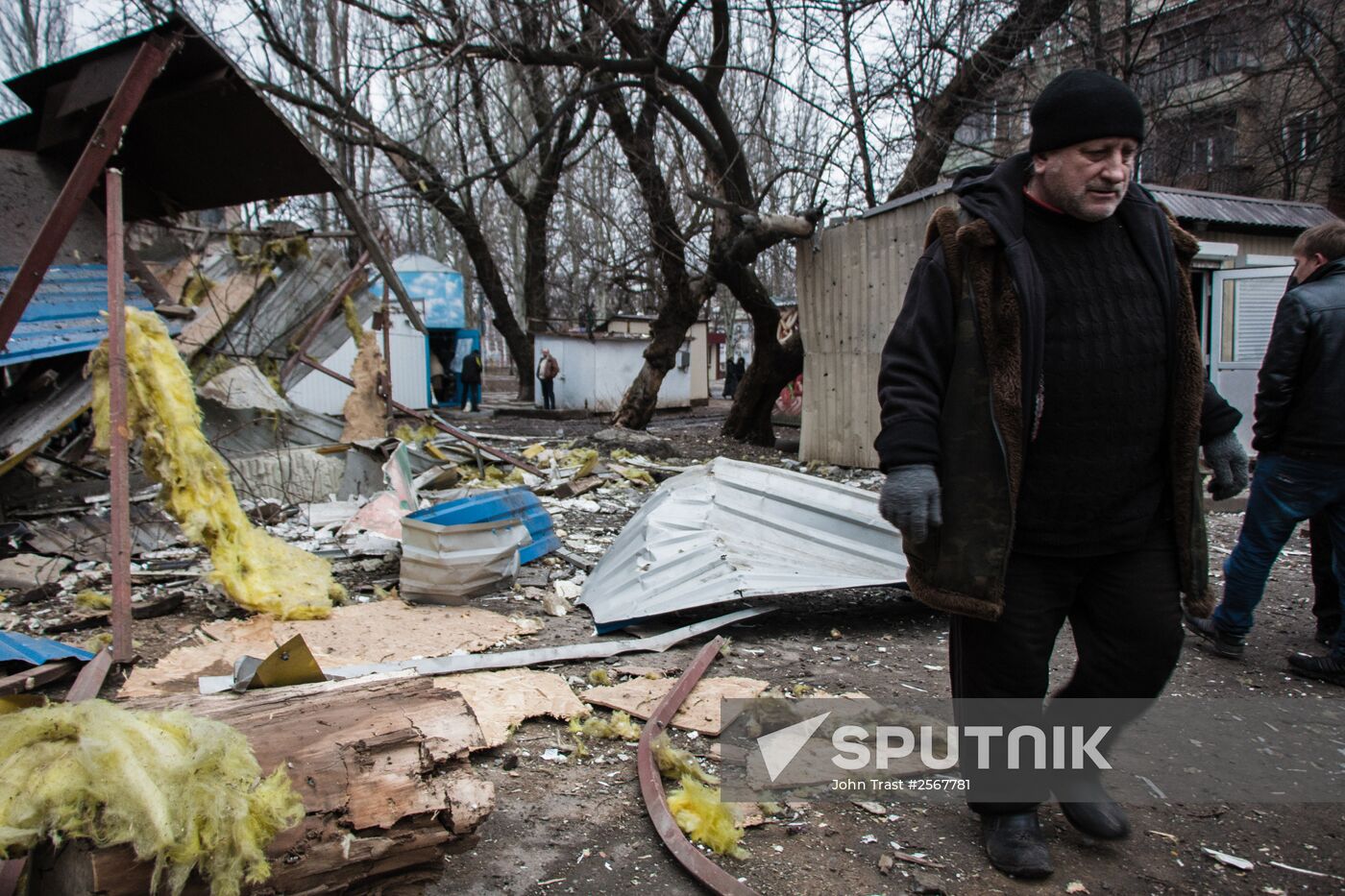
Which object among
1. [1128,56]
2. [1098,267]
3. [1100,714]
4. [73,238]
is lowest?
[1100,714]

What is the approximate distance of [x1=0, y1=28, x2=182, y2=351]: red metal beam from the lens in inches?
127

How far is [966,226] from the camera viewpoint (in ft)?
6.42

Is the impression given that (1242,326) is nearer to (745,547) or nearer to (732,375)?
(745,547)

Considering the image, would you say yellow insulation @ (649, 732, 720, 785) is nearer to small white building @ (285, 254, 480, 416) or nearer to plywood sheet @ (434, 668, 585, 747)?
plywood sheet @ (434, 668, 585, 747)

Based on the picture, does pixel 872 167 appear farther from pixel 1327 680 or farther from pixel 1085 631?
pixel 1085 631

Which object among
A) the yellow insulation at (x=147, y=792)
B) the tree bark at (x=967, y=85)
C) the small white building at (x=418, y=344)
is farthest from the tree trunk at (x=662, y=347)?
the yellow insulation at (x=147, y=792)

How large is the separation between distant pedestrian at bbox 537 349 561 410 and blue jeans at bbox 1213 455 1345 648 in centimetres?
1680

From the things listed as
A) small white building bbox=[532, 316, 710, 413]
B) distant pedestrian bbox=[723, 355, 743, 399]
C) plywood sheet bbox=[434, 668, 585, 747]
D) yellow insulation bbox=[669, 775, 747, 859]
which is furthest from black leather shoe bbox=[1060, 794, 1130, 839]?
distant pedestrian bbox=[723, 355, 743, 399]

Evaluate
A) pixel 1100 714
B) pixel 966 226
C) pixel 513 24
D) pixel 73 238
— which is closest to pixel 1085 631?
pixel 1100 714

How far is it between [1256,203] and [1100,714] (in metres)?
Answer: 9.70

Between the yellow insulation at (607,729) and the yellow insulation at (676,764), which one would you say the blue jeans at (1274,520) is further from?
the yellow insulation at (607,729)

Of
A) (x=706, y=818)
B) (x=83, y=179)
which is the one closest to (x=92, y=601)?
(x=83, y=179)

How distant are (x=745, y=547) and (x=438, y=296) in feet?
58.2

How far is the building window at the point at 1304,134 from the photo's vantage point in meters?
12.9
